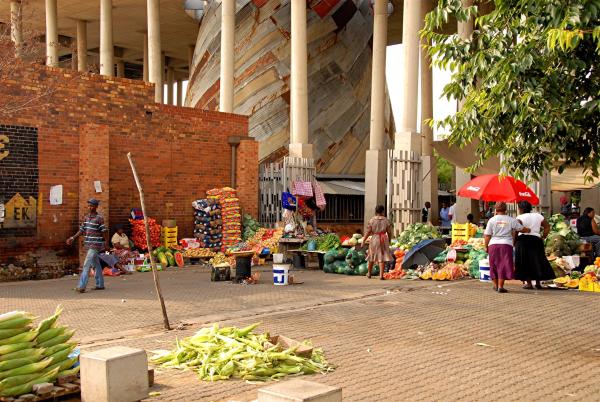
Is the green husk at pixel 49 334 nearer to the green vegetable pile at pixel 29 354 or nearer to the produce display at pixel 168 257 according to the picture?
the green vegetable pile at pixel 29 354

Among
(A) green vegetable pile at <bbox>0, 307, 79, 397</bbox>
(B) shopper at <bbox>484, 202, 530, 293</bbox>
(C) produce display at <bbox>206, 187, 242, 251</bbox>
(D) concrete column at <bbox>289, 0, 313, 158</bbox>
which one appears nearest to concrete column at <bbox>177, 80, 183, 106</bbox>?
(D) concrete column at <bbox>289, 0, 313, 158</bbox>

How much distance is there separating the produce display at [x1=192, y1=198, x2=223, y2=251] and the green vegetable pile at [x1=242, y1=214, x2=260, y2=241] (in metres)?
0.84

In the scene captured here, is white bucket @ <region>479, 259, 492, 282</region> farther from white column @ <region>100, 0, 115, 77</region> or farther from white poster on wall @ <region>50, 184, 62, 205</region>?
white column @ <region>100, 0, 115, 77</region>

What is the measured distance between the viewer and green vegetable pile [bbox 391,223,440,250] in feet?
58.5

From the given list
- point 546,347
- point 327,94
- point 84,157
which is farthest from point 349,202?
point 546,347

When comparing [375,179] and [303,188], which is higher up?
[375,179]

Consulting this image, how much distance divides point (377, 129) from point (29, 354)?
72.9 ft

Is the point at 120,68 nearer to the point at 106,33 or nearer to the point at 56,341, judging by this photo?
the point at 106,33

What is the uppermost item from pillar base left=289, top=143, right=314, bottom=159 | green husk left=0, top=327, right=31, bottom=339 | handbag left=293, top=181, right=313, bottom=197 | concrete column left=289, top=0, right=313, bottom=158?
concrete column left=289, top=0, right=313, bottom=158

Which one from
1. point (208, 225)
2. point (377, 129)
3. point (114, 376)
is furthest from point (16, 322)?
point (377, 129)

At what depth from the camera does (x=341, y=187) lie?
29219 millimetres

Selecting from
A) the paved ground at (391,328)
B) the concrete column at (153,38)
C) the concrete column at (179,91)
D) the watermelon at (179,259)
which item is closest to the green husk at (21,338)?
the paved ground at (391,328)

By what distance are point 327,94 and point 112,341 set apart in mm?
24893

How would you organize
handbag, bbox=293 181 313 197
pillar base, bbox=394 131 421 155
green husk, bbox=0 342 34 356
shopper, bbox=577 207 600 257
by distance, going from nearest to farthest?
1. green husk, bbox=0 342 34 356
2. shopper, bbox=577 207 600 257
3. pillar base, bbox=394 131 421 155
4. handbag, bbox=293 181 313 197
